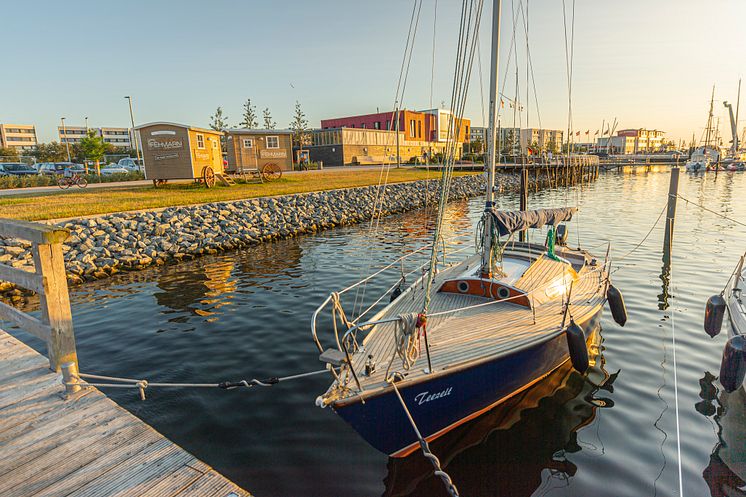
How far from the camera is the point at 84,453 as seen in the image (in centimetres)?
469

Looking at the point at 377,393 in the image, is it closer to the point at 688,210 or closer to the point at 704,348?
the point at 704,348

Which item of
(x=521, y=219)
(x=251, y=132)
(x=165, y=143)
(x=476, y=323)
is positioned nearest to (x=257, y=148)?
(x=251, y=132)

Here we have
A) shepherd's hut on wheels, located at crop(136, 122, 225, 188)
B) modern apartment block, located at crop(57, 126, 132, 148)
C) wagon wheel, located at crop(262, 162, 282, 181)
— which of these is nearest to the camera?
shepherd's hut on wheels, located at crop(136, 122, 225, 188)

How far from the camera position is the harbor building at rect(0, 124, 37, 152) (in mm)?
144125

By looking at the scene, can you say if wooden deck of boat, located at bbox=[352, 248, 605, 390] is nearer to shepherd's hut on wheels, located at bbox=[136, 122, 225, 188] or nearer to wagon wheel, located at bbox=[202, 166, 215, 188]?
shepherd's hut on wheels, located at bbox=[136, 122, 225, 188]

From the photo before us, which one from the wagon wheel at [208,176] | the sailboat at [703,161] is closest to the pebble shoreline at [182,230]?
the wagon wheel at [208,176]

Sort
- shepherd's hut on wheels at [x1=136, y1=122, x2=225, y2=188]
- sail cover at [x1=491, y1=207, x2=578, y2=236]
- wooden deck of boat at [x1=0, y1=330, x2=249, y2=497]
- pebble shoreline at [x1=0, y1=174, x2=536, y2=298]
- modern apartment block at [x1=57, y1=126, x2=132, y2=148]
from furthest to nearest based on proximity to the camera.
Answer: modern apartment block at [x1=57, y1=126, x2=132, y2=148], shepherd's hut on wheels at [x1=136, y1=122, x2=225, y2=188], pebble shoreline at [x1=0, y1=174, x2=536, y2=298], sail cover at [x1=491, y1=207, x2=578, y2=236], wooden deck of boat at [x1=0, y1=330, x2=249, y2=497]

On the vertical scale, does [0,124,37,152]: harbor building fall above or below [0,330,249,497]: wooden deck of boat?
above

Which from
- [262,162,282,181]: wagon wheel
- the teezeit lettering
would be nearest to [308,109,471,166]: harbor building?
[262,162,282,181]: wagon wheel

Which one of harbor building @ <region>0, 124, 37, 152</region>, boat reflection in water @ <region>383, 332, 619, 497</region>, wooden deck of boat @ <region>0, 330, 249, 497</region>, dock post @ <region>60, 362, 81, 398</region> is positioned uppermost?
harbor building @ <region>0, 124, 37, 152</region>

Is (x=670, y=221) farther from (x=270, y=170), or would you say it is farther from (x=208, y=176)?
(x=270, y=170)

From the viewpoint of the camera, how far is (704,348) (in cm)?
990

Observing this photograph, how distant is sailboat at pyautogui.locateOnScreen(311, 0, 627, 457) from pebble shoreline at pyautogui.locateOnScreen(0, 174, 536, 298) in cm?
244

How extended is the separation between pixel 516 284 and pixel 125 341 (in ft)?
31.7
